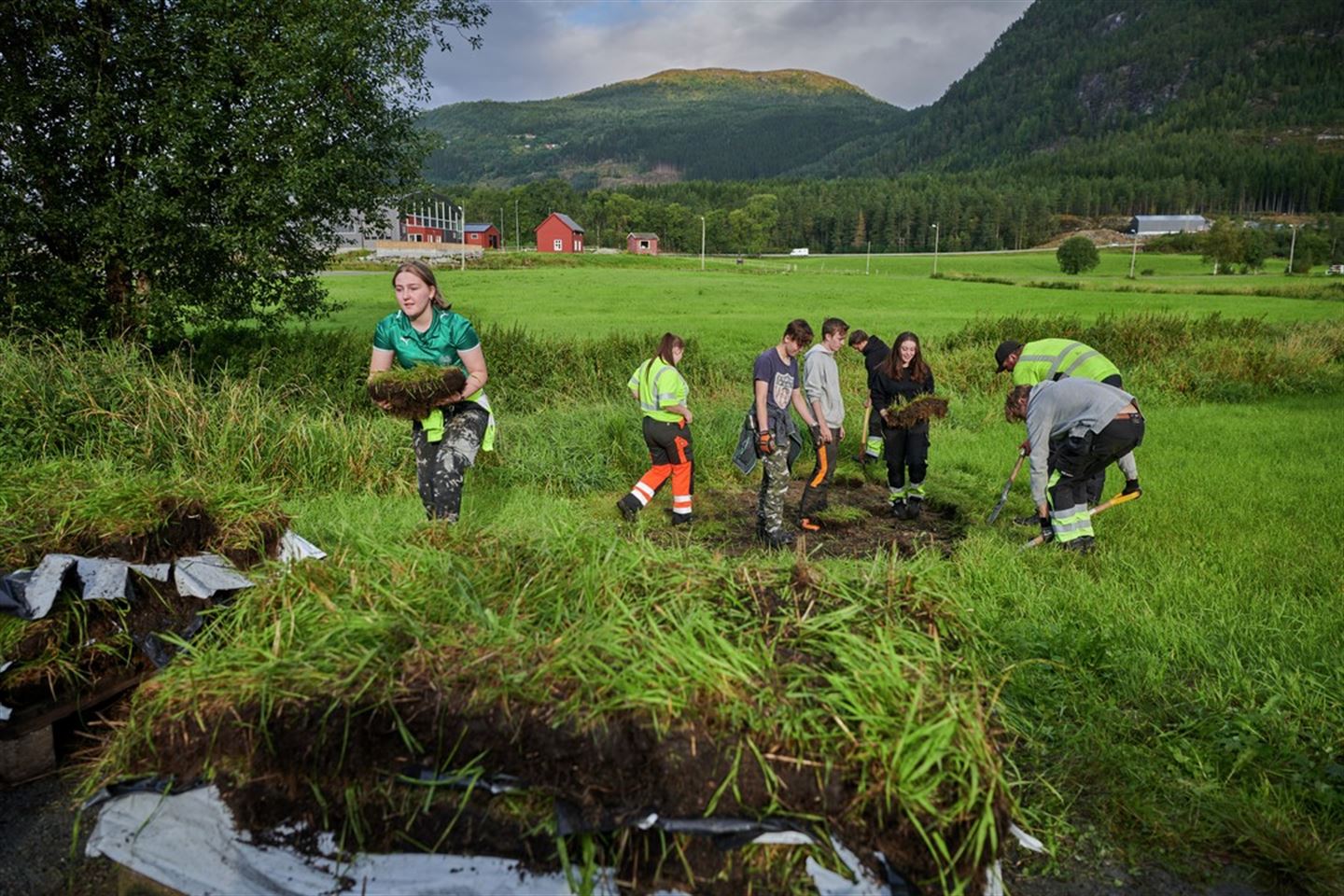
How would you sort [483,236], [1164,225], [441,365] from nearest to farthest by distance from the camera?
[441,365], [483,236], [1164,225]

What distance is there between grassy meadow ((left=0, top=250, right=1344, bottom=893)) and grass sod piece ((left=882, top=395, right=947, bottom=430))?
1.20 m

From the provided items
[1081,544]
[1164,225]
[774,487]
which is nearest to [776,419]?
[774,487]

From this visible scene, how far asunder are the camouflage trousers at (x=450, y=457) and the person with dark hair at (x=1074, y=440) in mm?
4290

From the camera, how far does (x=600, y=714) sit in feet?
7.34

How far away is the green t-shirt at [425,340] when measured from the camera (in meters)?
5.43

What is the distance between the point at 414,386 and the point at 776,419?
3.61 metres

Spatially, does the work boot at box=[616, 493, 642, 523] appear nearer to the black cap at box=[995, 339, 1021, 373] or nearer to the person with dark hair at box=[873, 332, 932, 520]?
the person with dark hair at box=[873, 332, 932, 520]

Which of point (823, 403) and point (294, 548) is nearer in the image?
point (294, 548)

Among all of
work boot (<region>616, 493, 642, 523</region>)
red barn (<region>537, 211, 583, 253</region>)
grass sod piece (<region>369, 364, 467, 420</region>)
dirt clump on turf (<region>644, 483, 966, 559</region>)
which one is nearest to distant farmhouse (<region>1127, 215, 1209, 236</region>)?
red barn (<region>537, 211, 583, 253</region>)

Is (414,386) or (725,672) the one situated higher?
(414,386)

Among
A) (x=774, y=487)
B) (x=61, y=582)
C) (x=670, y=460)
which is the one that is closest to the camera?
(x=61, y=582)

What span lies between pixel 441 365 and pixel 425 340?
0.77 feet

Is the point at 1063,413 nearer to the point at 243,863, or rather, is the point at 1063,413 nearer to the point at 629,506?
the point at 629,506

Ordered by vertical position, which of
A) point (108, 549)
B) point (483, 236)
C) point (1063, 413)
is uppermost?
point (483, 236)
